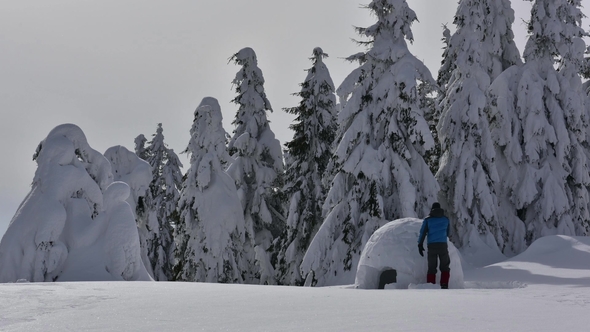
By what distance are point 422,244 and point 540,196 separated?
16106 mm

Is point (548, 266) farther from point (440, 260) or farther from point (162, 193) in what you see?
point (162, 193)

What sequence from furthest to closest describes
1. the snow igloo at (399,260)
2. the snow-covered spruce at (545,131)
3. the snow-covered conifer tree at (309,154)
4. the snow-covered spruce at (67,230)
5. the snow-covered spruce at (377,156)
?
the snow-covered conifer tree at (309,154) < the snow-covered spruce at (545,131) < the snow-covered spruce at (377,156) < the snow-covered spruce at (67,230) < the snow igloo at (399,260)

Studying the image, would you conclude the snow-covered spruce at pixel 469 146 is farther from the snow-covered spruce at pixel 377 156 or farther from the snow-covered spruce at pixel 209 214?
the snow-covered spruce at pixel 209 214

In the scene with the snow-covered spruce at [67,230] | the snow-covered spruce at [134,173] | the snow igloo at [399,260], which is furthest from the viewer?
the snow-covered spruce at [134,173]

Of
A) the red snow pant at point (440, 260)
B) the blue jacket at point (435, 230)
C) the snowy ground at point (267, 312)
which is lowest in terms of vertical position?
the snowy ground at point (267, 312)

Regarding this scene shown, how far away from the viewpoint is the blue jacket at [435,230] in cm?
1094

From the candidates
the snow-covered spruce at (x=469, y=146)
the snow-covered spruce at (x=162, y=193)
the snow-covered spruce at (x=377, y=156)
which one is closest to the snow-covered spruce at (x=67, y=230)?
the snow-covered spruce at (x=377, y=156)

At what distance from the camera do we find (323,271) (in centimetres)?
2108

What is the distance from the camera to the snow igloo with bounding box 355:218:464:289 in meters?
11.3

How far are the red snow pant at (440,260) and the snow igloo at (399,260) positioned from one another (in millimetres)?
290

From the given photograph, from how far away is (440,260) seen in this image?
11023 mm

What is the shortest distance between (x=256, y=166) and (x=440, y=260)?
18.7 meters

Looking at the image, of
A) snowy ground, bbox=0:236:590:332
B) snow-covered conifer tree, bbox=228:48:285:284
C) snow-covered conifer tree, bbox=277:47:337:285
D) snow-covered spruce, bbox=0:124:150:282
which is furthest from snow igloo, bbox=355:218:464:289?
snow-covered conifer tree, bbox=228:48:285:284

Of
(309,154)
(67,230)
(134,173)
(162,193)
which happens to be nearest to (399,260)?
(67,230)
